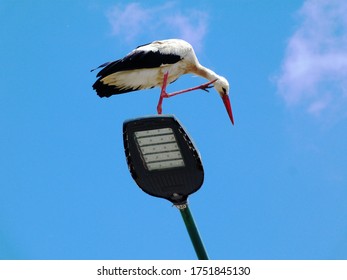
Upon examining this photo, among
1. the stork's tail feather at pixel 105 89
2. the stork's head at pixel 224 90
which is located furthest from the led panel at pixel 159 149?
the stork's head at pixel 224 90

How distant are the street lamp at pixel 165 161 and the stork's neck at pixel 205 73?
23.7ft

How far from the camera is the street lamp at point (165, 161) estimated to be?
3.02 m

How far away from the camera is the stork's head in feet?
35.5

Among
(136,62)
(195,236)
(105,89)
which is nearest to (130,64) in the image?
(136,62)

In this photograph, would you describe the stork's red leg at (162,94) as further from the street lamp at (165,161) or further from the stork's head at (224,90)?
the street lamp at (165,161)

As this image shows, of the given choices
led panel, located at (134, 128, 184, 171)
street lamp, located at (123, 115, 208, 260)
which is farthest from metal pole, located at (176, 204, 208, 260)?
led panel, located at (134, 128, 184, 171)

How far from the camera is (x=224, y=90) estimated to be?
10.9m

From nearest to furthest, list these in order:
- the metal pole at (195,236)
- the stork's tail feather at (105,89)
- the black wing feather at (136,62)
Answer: the metal pole at (195,236), the black wing feather at (136,62), the stork's tail feather at (105,89)

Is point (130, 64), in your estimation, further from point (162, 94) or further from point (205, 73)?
point (205, 73)

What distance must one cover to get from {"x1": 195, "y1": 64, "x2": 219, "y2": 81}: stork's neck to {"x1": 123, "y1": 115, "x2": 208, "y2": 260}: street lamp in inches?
285
